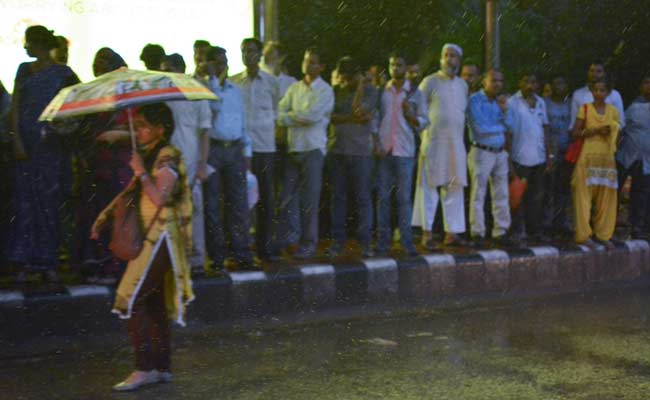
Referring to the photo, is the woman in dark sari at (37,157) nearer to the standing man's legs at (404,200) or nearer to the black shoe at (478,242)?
the standing man's legs at (404,200)

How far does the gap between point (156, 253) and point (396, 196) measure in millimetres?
4564

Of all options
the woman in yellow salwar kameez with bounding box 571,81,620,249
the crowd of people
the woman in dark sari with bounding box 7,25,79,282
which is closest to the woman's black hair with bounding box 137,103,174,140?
the crowd of people

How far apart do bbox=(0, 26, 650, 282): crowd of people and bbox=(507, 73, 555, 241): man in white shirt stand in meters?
0.02

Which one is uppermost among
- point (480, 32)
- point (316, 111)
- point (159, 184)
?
point (480, 32)

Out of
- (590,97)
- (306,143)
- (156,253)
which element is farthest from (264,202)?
(590,97)

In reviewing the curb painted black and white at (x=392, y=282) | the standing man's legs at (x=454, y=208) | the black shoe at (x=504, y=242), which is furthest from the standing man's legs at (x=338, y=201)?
the black shoe at (x=504, y=242)

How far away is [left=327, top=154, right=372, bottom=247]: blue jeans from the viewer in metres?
10.2

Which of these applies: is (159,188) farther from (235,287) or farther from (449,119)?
(449,119)

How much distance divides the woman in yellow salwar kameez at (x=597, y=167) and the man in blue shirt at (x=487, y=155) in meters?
0.79

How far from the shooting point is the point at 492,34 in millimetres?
12070

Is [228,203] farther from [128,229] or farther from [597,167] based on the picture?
[597,167]

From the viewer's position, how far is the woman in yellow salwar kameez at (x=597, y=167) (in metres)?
11.5

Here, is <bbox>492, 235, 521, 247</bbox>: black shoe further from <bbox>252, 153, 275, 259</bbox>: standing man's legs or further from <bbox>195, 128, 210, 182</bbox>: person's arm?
<bbox>195, 128, 210, 182</bbox>: person's arm

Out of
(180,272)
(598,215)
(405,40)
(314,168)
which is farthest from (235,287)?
(405,40)
